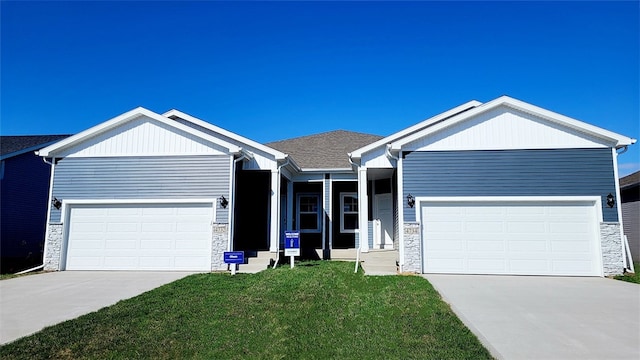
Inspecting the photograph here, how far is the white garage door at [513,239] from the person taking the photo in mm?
10133

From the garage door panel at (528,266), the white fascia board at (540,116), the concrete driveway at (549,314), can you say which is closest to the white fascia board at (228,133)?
the white fascia board at (540,116)

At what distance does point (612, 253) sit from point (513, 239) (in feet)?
8.25

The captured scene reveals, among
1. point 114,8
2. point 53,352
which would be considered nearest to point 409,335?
point 53,352

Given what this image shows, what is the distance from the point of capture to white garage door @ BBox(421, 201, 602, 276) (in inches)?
399

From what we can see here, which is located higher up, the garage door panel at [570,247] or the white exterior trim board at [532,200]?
the white exterior trim board at [532,200]

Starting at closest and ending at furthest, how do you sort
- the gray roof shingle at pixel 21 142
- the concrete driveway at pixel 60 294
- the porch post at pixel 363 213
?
the concrete driveway at pixel 60 294, the porch post at pixel 363 213, the gray roof shingle at pixel 21 142

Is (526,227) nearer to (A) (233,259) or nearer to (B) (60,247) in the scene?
(A) (233,259)

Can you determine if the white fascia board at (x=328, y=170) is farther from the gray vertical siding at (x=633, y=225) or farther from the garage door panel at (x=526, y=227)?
the gray vertical siding at (x=633, y=225)

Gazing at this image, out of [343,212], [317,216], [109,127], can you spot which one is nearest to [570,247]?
[343,212]

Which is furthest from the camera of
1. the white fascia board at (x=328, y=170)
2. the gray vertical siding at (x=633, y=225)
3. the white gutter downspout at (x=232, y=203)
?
the white fascia board at (x=328, y=170)

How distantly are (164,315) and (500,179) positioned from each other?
9111 millimetres

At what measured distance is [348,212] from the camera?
51.4 feet

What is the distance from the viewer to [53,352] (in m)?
4.42

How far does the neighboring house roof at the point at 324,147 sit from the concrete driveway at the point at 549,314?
712cm
